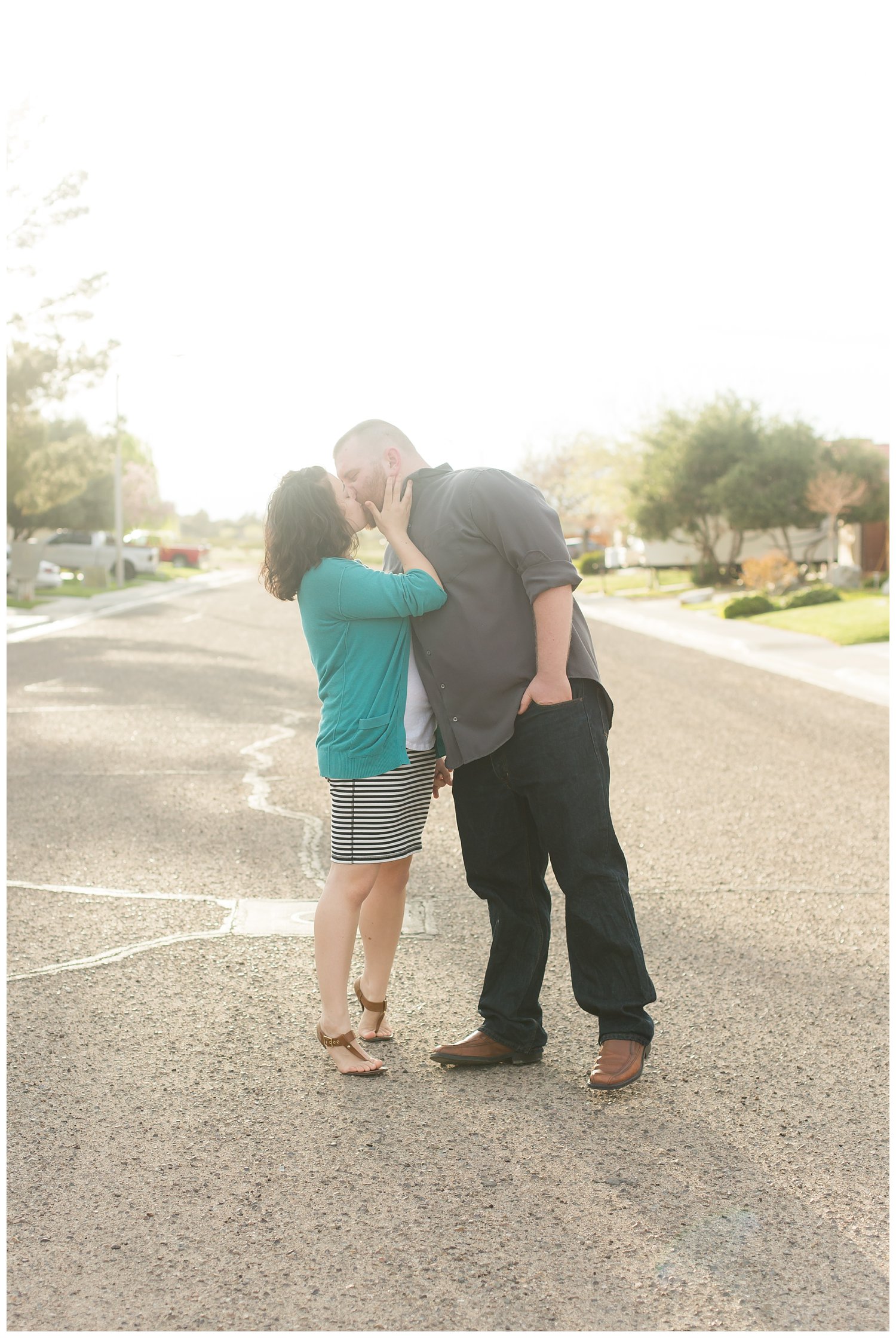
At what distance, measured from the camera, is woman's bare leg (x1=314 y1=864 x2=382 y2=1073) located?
3686 mm

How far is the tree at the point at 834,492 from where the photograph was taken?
118 ft

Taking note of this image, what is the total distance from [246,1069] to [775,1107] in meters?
1.49

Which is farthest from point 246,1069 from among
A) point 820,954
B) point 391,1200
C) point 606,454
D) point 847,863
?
point 606,454

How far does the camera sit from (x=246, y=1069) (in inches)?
148

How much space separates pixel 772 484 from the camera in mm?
37781

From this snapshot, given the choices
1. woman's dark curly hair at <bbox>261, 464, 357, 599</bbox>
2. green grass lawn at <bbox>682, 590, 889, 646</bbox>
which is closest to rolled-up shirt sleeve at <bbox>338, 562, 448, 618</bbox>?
woman's dark curly hair at <bbox>261, 464, 357, 599</bbox>

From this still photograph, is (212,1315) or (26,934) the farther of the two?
(26,934)

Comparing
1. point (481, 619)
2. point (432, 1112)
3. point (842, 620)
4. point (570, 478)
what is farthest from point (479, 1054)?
point (570, 478)

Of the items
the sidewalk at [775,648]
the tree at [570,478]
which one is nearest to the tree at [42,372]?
the sidewalk at [775,648]

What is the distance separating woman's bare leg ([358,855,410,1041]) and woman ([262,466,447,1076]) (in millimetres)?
83

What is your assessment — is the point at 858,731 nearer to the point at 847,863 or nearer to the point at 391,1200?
the point at 847,863

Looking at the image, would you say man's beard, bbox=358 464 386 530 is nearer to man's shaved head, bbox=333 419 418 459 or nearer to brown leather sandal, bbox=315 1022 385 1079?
man's shaved head, bbox=333 419 418 459

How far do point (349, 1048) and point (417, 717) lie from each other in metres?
0.97

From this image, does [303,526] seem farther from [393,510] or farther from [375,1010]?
[375,1010]
